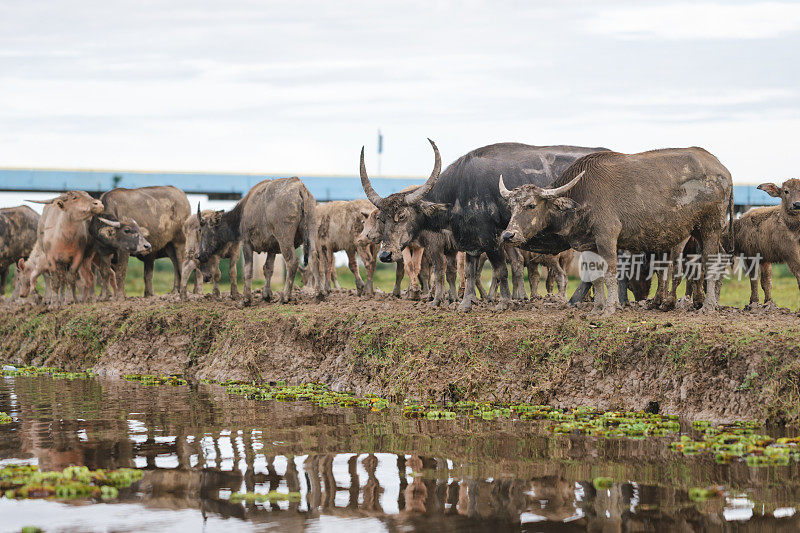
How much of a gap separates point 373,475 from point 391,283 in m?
22.3

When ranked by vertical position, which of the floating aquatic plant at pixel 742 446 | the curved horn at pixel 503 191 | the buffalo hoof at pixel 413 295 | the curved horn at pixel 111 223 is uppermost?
the curved horn at pixel 503 191

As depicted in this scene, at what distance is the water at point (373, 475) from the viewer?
599cm

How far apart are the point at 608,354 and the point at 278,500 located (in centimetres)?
456

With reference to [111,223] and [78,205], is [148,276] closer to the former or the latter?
[111,223]

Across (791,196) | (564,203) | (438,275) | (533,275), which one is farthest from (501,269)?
(791,196)

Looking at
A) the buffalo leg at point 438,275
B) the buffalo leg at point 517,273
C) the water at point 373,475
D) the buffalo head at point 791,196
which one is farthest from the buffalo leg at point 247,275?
the buffalo head at point 791,196

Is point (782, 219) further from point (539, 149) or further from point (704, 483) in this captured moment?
point (704, 483)

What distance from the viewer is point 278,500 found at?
646cm

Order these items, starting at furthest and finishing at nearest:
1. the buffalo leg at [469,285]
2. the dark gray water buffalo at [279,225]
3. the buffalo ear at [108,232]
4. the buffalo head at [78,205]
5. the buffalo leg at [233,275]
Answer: the buffalo ear at [108,232]
the buffalo leg at [233,275]
the buffalo head at [78,205]
the dark gray water buffalo at [279,225]
the buffalo leg at [469,285]

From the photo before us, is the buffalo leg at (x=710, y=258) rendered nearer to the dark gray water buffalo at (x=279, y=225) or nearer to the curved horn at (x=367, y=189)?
the curved horn at (x=367, y=189)

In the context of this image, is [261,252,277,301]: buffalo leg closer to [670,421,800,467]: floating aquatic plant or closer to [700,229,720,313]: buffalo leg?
[700,229,720,313]: buffalo leg

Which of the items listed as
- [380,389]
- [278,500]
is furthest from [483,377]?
[278,500]

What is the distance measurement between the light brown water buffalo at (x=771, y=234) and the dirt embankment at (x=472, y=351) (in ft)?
7.11

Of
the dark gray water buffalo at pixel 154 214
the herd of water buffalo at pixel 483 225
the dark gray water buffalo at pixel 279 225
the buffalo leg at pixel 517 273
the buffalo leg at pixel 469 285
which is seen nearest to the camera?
the herd of water buffalo at pixel 483 225
